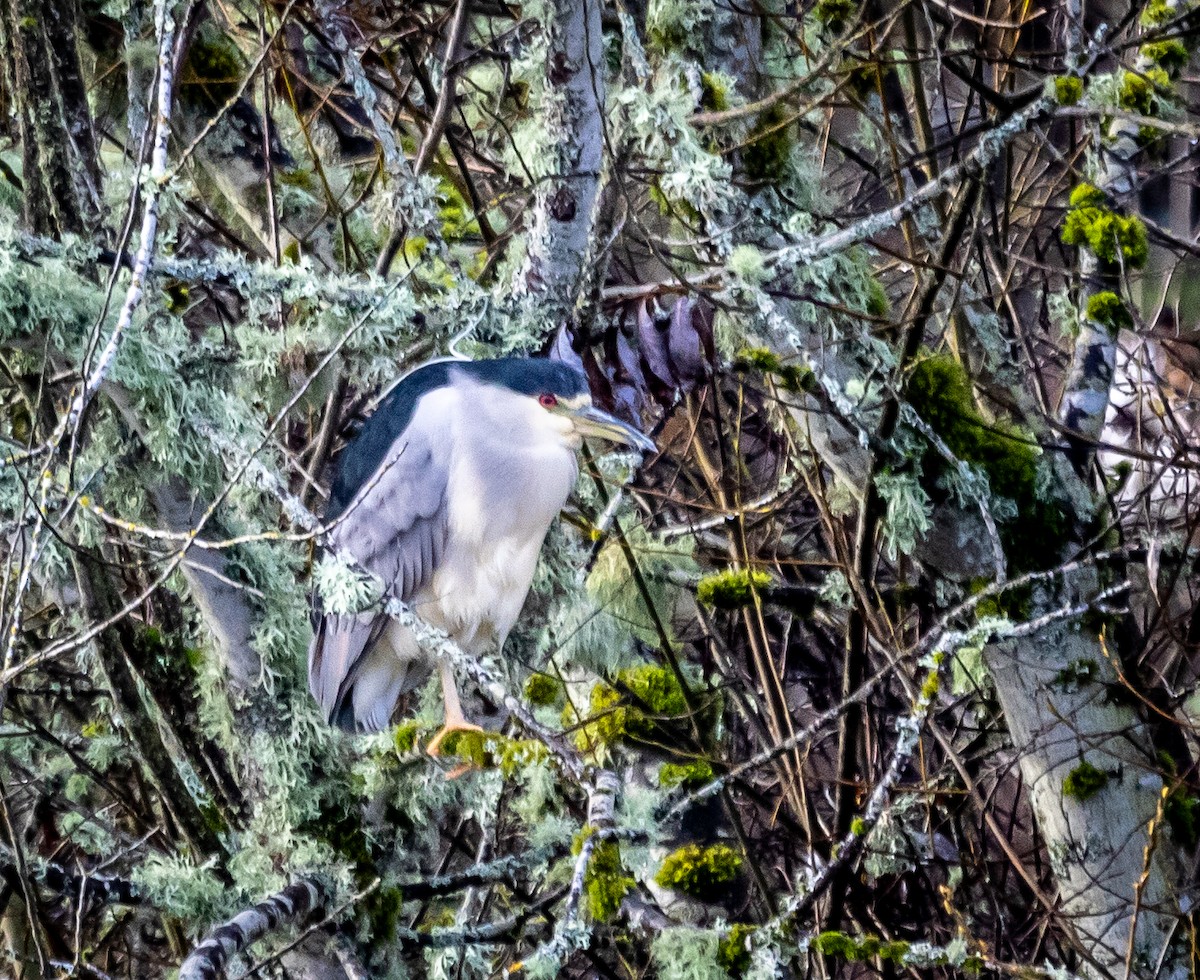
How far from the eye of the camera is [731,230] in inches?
113

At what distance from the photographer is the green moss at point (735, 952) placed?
8.93 feet

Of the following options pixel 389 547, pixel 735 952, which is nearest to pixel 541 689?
pixel 389 547

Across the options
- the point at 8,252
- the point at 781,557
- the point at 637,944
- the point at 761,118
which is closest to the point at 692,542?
the point at 781,557

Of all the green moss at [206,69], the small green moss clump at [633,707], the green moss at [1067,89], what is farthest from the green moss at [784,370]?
the green moss at [206,69]

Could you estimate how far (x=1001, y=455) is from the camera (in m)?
3.18

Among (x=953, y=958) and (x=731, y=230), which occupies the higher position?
(x=731, y=230)

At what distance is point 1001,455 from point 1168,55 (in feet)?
3.67

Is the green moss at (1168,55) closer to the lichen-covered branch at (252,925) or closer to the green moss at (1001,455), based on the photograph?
the green moss at (1001,455)

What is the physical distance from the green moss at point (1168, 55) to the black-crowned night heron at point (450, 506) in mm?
1770

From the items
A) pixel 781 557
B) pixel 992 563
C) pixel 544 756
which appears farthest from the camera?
pixel 781 557

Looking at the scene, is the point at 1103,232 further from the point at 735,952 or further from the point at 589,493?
the point at 735,952

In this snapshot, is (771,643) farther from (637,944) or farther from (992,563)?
(992,563)

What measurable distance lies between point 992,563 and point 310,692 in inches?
59.3

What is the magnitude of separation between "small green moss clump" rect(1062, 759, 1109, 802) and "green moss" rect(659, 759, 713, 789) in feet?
2.60
